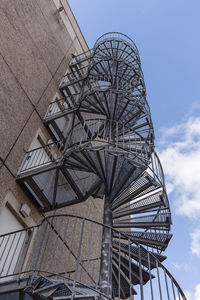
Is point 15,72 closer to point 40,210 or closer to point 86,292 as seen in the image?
point 40,210

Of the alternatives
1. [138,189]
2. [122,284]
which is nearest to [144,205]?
[138,189]

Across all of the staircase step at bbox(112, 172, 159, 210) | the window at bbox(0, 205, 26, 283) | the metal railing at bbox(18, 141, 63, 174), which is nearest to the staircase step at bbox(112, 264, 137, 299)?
the staircase step at bbox(112, 172, 159, 210)

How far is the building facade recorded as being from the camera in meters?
5.30

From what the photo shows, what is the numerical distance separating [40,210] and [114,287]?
243cm

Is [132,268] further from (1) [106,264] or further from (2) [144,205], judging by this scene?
(2) [144,205]

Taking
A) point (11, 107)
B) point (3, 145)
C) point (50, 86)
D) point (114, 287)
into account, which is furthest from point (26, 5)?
point (114, 287)

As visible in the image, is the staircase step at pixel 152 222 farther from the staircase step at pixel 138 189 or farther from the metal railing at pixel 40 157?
the metal railing at pixel 40 157

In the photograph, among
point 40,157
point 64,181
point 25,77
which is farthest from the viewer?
point 25,77

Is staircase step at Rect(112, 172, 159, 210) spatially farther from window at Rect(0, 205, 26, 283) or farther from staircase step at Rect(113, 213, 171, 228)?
window at Rect(0, 205, 26, 283)

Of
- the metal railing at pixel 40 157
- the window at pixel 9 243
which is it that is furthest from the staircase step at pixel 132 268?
the metal railing at pixel 40 157

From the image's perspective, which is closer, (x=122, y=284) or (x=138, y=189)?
(x=138, y=189)

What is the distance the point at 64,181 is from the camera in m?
7.64

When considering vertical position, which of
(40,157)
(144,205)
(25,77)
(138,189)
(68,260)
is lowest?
(68,260)

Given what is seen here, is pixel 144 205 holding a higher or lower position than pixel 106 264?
higher
